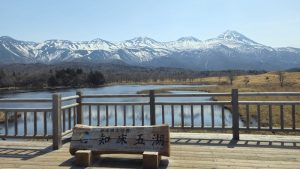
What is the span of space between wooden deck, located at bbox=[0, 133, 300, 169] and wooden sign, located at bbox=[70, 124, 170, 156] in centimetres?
31

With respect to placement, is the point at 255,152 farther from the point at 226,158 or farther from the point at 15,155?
the point at 15,155

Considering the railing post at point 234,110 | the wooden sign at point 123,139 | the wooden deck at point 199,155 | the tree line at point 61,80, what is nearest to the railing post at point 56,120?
the wooden deck at point 199,155

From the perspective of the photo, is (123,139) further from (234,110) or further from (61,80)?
(61,80)

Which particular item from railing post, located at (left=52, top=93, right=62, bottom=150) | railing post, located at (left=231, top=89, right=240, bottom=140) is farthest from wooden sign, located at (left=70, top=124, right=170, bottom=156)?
railing post, located at (left=231, top=89, right=240, bottom=140)

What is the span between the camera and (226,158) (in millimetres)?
7723

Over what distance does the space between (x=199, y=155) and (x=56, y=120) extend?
12.4ft

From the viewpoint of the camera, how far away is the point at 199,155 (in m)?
8.06

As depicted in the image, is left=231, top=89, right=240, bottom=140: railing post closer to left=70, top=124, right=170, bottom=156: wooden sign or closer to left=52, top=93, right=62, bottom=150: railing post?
left=70, top=124, right=170, bottom=156: wooden sign

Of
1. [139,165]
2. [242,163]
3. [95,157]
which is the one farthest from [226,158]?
[95,157]

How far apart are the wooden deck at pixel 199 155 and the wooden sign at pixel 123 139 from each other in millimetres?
310

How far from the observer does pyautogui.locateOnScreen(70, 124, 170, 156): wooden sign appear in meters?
7.42

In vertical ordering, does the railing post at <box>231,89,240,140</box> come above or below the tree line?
below

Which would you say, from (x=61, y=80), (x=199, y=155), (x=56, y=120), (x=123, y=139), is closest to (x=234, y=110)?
(x=199, y=155)

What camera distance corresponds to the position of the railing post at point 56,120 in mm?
9180
